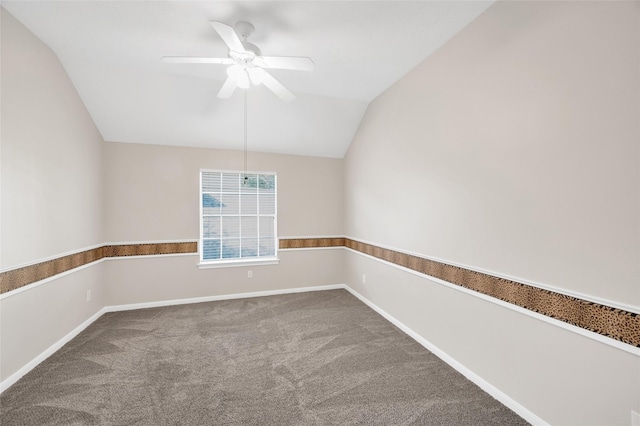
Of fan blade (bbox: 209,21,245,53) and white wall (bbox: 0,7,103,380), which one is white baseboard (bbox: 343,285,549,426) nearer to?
fan blade (bbox: 209,21,245,53)

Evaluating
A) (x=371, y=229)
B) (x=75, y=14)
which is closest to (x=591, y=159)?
(x=371, y=229)

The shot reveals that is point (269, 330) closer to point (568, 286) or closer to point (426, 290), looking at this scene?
point (426, 290)

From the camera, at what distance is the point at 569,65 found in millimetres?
1553

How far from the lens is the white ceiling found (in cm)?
202

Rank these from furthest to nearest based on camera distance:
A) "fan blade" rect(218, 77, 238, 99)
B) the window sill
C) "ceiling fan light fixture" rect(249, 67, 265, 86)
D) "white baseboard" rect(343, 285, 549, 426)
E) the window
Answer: the window → the window sill → "fan blade" rect(218, 77, 238, 99) → "ceiling fan light fixture" rect(249, 67, 265, 86) → "white baseboard" rect(343, 285, 549, 426)

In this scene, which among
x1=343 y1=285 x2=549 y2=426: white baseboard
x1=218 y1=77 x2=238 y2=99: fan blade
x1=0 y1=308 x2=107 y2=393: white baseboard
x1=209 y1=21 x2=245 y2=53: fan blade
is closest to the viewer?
x1=209 y1=21 x2=245 y2=53: fan blade

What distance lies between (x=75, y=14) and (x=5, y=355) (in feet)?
9.06

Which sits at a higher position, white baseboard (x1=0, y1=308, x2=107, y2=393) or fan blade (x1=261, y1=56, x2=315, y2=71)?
fan blade (x1=261, y1=56, x2=315, y2=71)

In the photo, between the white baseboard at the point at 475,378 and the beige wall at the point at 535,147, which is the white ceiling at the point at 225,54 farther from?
the white baseboard at the point at 475,378

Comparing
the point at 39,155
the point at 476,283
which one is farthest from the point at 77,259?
the point at 476,283

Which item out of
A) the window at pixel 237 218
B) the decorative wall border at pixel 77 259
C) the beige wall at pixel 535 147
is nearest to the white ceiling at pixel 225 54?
the beige wall at pixel 535 147

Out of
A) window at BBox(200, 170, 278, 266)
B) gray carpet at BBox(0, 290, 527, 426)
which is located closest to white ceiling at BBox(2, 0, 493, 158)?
window at BBox(200, 170, 278, 266)

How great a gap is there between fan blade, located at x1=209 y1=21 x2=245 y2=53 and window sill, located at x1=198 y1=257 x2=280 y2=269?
10.3ft

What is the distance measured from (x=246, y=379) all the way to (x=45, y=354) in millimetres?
2003
